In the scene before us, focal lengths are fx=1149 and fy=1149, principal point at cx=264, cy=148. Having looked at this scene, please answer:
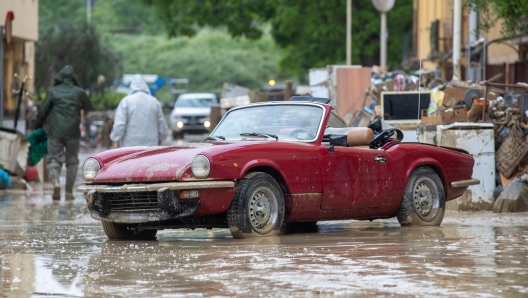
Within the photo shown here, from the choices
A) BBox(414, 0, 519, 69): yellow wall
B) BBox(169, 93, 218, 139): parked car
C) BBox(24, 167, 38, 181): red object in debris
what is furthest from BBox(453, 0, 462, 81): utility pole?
BBox(169, 93, 218, 139): parked car

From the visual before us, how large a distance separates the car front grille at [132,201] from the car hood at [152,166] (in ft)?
0.38

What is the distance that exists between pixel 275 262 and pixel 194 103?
36.5 metres

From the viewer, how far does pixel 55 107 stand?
16000 millimetres

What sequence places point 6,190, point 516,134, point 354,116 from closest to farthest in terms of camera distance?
point 516,134, point 6,190, point 354,116

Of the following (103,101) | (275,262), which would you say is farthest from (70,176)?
(103,101)

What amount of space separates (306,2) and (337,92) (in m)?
14.1

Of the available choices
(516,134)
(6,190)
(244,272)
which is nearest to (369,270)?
(244,272)

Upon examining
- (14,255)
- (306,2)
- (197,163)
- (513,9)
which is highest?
(306,2)

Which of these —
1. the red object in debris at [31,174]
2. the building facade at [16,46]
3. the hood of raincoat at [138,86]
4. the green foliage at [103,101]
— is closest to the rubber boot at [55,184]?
the hood of raincoat at [138,86]

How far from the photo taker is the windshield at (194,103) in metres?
43.8

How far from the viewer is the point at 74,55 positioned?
51.0 m

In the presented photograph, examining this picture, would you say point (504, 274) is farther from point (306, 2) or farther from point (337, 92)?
point (306, 2)

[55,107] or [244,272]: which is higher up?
[55,107]

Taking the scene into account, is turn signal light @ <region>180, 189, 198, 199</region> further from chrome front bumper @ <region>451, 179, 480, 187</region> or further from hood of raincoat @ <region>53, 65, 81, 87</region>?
hood of raincoat @ <region>53, 65, 81, 87</region>
